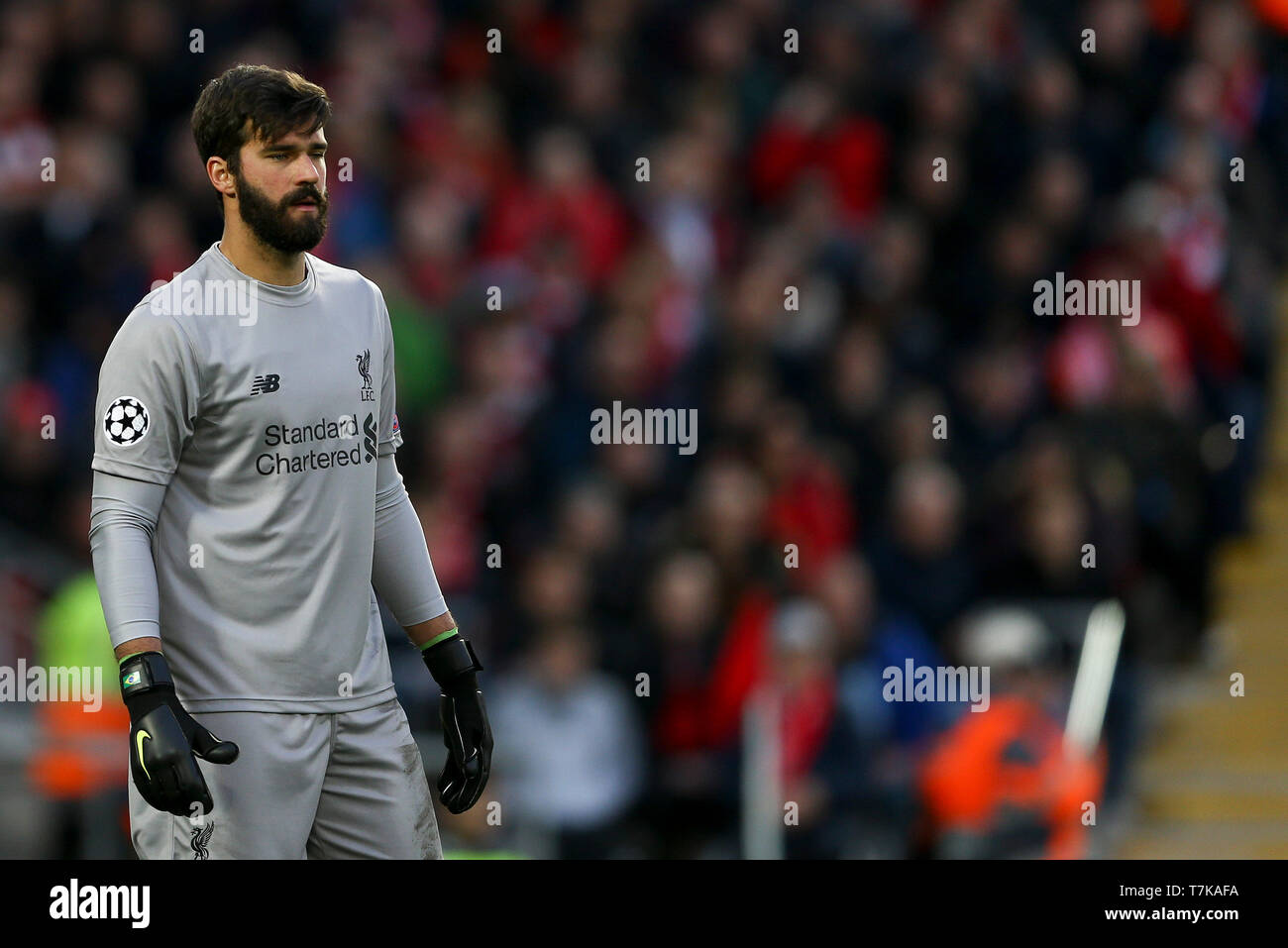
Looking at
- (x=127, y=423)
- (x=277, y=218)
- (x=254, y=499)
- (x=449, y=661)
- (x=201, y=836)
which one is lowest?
(x=201, y=836)

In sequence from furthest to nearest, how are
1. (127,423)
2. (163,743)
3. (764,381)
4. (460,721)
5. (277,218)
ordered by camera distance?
(764,381) < (460,721) < (277,218) < (127,423) < (163,743)

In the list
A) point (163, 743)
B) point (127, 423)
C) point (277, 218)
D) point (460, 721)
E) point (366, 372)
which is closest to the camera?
point (163, 743)

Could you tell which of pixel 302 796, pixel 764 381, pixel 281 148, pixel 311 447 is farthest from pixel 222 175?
pixel 764 381

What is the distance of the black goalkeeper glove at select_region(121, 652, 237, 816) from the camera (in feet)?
11.0

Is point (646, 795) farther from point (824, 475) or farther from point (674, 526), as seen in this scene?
point (824, 475)

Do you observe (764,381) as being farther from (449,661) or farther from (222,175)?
(222,175)

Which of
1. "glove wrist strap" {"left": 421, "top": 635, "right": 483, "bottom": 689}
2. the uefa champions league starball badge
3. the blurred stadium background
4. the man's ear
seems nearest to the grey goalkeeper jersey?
the uefa champions league starball badge

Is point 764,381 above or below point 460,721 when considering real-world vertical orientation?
above

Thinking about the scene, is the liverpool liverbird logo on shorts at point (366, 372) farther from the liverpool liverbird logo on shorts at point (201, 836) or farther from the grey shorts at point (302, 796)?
the liverpool liverbird logo on shorts at point (201, 836)

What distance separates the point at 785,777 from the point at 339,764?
3.59 m

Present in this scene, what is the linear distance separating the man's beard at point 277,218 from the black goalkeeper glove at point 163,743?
0.76 meters

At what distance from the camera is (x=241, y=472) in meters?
3.62

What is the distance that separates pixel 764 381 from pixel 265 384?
475 centimetres
